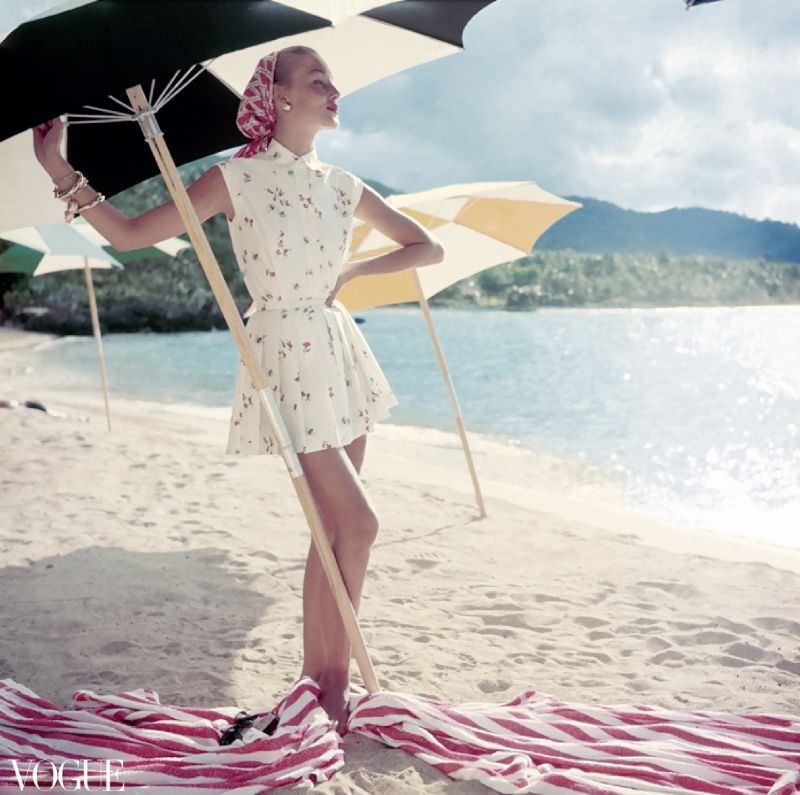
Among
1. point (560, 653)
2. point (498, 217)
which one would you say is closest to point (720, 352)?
point (498, 217)

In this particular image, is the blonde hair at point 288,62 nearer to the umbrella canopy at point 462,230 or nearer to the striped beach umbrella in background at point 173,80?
the striped beach umbrella in background at point 173,80

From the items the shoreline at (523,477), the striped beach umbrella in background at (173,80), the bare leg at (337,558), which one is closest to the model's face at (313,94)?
the striped beach umbrella in background at (173,80)

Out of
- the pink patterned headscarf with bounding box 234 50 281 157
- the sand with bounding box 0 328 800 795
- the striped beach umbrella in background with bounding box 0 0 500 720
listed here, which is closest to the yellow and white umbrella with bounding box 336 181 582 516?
the sand with bounding box 0 328 800 795

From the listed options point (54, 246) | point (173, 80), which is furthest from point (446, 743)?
point (54, 246)

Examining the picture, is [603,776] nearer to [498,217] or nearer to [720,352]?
[498,217]

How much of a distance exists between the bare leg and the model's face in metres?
0.95

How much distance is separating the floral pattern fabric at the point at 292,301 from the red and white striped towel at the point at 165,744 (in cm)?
77

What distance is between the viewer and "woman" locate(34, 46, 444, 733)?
8.63ft

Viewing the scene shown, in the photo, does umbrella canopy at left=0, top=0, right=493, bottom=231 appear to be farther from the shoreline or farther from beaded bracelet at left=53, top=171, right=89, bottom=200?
the shoreline

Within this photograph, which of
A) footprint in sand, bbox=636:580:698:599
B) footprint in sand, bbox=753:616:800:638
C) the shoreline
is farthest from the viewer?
the shoreline

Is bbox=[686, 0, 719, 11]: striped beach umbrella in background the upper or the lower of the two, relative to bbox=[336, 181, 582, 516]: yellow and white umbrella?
upper

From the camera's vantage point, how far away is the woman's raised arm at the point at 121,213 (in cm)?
244

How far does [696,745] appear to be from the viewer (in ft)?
8.53

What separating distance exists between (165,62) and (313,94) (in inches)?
19.6
